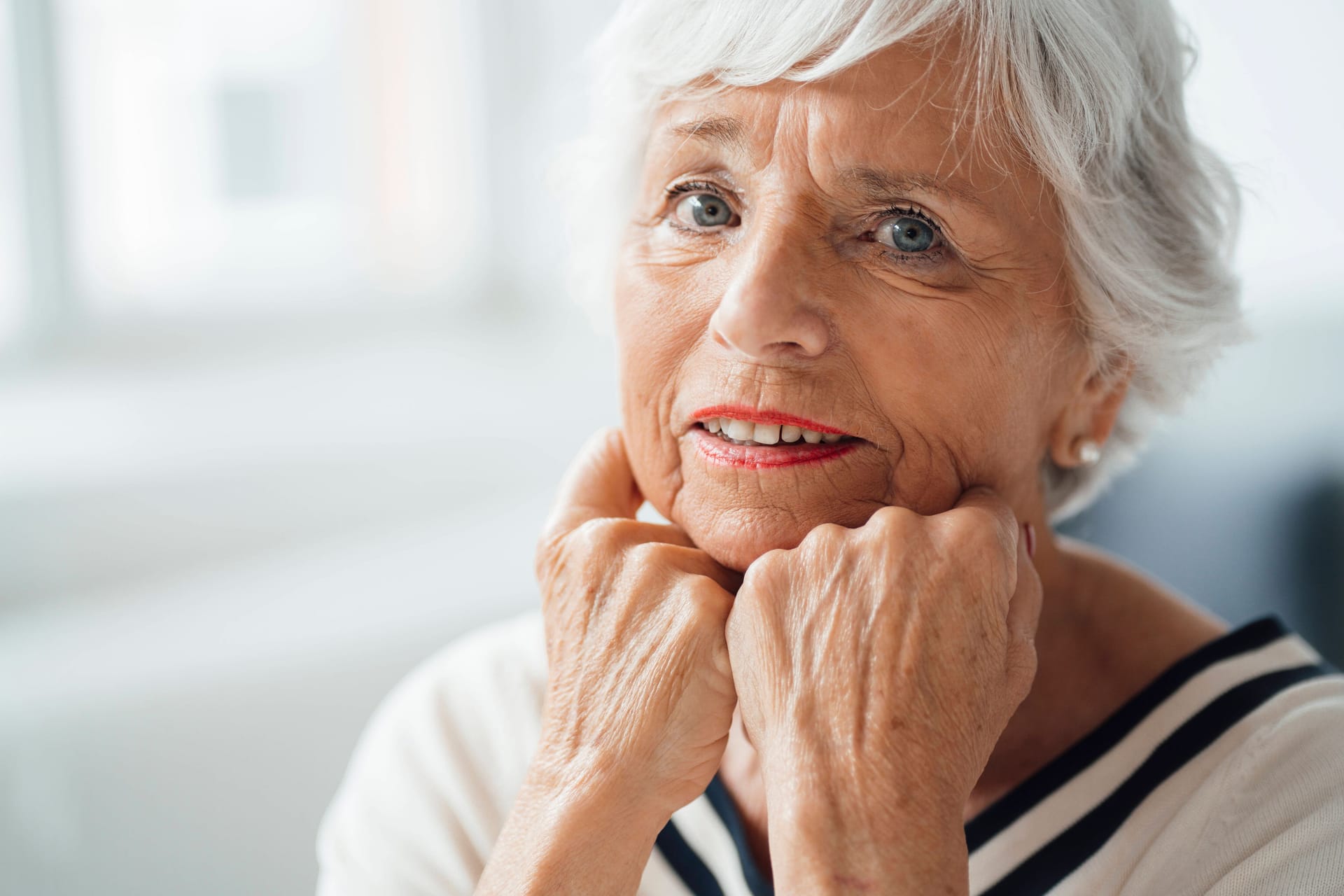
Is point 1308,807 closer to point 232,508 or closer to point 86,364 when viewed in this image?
point 232,508

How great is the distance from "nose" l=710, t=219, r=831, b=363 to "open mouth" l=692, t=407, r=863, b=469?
0.23ft

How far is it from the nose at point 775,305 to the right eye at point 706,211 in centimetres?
12

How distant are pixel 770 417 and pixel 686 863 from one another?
0.60 metres

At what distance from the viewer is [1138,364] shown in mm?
1358

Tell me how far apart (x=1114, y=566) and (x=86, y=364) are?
2.46m

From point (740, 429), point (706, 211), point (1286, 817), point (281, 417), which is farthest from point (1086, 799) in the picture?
point (281, 417)

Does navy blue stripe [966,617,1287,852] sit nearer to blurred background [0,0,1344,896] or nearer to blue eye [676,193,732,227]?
blurred background [0,0,1344,896]

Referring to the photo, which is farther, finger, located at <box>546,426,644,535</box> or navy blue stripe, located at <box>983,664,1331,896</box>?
finger, located at <box>546,426,644,535</box>

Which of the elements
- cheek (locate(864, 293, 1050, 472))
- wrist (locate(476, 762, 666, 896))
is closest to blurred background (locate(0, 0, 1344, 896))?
cheek (locate(864, 293, 1050, 472))

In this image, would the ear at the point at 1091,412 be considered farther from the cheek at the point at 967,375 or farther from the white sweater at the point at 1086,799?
the white sweater at the point at 1086,799

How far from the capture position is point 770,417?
117 centimetres

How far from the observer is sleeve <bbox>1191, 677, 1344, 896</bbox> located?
3.55 ft

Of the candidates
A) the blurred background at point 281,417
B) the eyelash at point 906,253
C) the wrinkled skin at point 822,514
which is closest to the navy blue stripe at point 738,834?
the wrinkled skin at point 822,514

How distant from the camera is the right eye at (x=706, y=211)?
1286 millimetres
